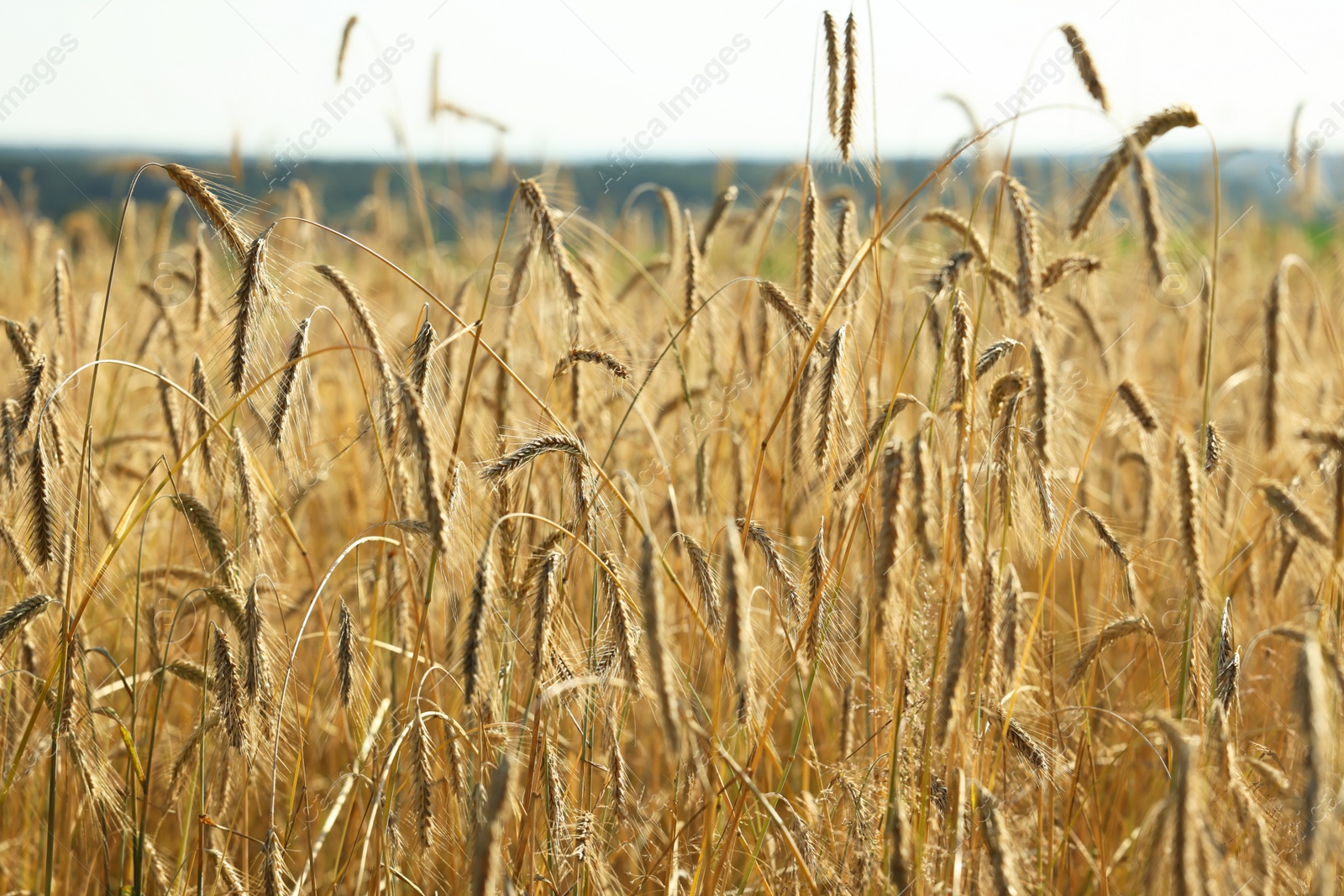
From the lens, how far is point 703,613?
1.77 m

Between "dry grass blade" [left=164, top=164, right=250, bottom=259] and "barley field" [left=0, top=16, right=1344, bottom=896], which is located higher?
"dry grass blade" [left=164, top=164, right=250, bottom=259]

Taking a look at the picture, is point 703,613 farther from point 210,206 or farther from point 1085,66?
point 1085,66

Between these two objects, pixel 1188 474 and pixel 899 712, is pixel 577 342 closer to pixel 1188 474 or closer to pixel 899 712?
pixel 899 712

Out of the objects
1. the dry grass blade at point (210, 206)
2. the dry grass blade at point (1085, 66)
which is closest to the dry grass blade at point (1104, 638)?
the dry grass blade at point (1085, 66)

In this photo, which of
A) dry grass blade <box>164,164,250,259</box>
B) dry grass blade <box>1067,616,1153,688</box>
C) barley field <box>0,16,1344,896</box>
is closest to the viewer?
barley field <box>0,16,1344,896</box>

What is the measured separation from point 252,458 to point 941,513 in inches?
53.4

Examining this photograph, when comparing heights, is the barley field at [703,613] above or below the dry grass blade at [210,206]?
below

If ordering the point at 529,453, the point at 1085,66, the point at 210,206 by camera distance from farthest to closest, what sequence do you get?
the point at 1085,66, the point at 210,206, the point at 529,453

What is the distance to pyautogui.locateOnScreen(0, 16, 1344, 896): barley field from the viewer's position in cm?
135

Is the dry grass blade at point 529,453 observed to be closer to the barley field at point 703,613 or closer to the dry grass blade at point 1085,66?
the barley field at point 703,613

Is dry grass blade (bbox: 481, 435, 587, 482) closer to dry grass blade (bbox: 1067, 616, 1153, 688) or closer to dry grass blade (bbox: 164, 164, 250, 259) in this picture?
dry grass blade (bbox: 164, 164, 250, 259)

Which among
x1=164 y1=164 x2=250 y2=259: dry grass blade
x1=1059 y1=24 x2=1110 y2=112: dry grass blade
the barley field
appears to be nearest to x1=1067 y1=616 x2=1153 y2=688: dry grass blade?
the barley field

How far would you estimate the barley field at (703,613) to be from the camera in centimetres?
135

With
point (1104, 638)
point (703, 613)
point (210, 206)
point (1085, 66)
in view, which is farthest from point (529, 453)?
point (1085, 66)
